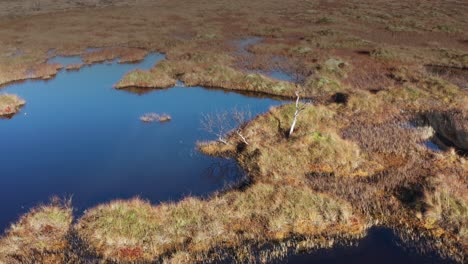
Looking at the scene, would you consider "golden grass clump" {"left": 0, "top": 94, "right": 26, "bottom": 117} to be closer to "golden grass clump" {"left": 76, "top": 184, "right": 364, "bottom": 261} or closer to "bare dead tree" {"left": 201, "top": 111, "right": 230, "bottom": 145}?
"bare dead tree" {"left": 201, "top": 111, "right": 230, "bottom": 145}

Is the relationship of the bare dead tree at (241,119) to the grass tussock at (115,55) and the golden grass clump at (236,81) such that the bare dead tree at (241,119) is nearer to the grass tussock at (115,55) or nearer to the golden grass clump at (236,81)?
the golden grass clump at (236,81)

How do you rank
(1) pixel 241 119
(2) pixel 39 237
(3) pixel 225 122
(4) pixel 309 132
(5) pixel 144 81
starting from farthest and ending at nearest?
(5) pixel 144 81 → (3) pixel 225 122 → (1) pixel 241 119 → (4) pixel 309 132 → (2) pixel 39 237

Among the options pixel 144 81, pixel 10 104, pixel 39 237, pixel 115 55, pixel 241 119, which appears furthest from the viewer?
pixel 115 55

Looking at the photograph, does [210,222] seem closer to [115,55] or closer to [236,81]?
[236,81]

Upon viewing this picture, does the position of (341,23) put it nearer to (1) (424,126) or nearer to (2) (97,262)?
(1) (424,126)

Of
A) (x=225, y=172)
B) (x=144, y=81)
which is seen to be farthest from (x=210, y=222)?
(x=144, y=81)


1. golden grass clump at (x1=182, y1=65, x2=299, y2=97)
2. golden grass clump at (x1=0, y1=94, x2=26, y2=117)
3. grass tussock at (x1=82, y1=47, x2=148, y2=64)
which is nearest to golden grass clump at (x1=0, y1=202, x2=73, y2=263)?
golden grass clump at (x1=0, y1=94, x2=26, y2=117)

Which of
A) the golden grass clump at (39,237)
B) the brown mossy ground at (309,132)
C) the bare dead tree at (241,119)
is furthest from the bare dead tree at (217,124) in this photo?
the golden grass clump at (39,237)
